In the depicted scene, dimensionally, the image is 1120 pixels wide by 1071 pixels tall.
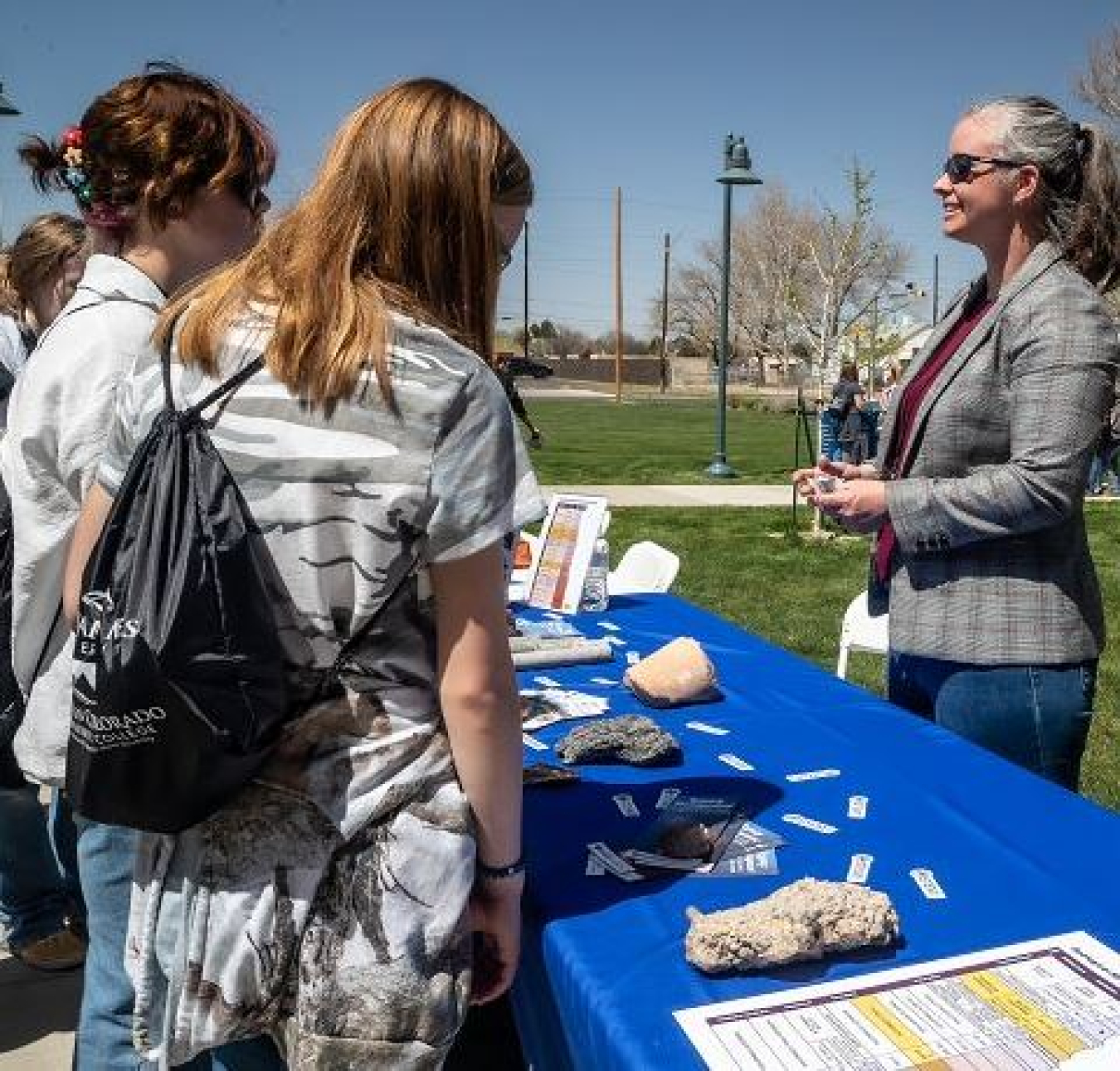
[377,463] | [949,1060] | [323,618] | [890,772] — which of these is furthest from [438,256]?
[890,772]

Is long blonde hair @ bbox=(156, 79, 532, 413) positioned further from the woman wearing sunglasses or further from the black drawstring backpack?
the woman wearing sunglasses

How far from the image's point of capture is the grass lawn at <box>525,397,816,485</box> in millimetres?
14414

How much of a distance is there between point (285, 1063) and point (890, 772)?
3.65ft

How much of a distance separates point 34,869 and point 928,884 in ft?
7.78

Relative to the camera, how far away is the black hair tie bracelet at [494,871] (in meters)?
1.28

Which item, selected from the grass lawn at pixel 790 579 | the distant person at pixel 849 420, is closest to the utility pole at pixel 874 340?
the distant person at pixel 849 420

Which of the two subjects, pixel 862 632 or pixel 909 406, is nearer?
pixel 909 406

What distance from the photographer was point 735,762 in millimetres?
2016

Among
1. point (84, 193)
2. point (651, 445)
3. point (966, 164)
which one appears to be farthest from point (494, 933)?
point (651, 445)

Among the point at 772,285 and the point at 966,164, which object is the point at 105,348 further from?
the point at 772,285

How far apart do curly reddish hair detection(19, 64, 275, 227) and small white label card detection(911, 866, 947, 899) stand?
4.79 feet

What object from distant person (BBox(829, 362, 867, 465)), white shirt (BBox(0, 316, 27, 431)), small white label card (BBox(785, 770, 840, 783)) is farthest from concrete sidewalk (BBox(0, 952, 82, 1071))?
distant person (BBox(829, 362, 867, 465))

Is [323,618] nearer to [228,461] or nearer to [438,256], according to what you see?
[228,461]

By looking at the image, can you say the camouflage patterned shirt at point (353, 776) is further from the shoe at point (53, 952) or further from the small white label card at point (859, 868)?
the shoe at point (53, 952)
